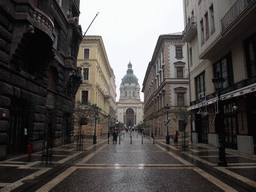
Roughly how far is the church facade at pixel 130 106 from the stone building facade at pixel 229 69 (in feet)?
372

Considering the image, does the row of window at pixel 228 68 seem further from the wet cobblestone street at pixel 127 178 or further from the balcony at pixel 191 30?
the wet cobblestone street at pixel 127 178

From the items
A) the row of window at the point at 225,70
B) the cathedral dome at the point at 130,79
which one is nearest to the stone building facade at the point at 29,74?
the row of window at the point at 225,70

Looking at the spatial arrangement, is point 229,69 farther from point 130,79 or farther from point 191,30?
point 130,79

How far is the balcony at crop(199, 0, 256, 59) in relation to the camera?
11.5 metres

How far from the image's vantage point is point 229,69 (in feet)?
53.3

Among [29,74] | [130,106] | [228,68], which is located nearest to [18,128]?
[29,74]

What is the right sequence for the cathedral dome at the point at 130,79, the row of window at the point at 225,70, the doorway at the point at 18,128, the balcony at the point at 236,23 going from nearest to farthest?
the balcony at the point at 236,23 → the doorway at the point at 18,128 → the row of window at the point at 225,70 → the cathedral dome at the point at 130,79

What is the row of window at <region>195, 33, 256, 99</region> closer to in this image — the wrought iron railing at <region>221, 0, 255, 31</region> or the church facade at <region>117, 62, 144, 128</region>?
the wrought iron railing at <region>221, 0, 255, 31</region>

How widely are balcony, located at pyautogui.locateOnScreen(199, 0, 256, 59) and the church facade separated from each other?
118 metres

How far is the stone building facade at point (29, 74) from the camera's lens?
1064cm

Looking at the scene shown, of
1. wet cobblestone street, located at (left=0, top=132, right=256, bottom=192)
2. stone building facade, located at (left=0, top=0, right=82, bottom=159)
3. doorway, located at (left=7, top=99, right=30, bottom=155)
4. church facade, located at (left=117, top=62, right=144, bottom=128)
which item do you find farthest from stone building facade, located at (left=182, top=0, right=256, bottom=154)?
church facade, located at (left=117, top=62, right=144, bottom=128)

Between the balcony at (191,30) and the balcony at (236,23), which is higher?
the balcony at (191,30)

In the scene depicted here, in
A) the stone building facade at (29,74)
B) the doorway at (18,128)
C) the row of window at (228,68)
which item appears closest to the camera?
the stone building facade at (29,74)

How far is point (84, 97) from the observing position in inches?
1433
